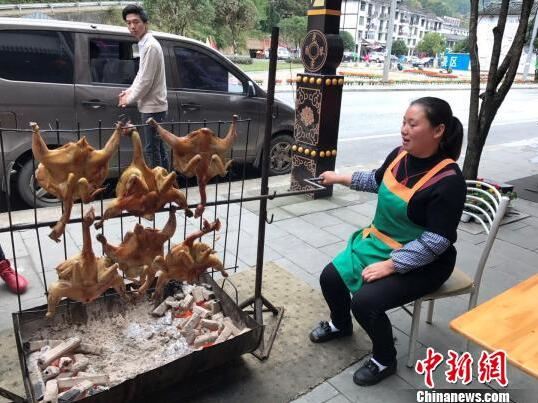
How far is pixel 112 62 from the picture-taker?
506cm

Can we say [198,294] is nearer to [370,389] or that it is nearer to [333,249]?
[370,389]

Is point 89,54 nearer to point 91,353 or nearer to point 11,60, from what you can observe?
point 11,60

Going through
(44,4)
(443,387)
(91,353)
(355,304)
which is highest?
(44,4)

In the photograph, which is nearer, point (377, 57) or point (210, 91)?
point (210, 91)

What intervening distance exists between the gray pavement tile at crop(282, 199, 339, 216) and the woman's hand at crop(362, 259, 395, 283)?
2549 millimetres

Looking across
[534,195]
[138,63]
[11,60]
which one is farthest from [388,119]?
[11,60]

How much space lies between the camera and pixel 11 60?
450 cm

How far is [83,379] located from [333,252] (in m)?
2.48

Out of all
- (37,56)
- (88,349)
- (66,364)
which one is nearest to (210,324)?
(88,349)

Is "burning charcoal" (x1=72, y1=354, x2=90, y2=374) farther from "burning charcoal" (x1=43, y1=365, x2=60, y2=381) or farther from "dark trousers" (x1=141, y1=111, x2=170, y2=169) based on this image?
"dark trousers" (x1=141, y1=111, x2=170, y2=169)

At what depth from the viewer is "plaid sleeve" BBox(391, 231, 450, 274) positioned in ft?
7.45

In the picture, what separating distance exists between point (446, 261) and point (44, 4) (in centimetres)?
3742

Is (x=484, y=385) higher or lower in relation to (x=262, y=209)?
lower

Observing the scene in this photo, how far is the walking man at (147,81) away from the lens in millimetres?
4641
